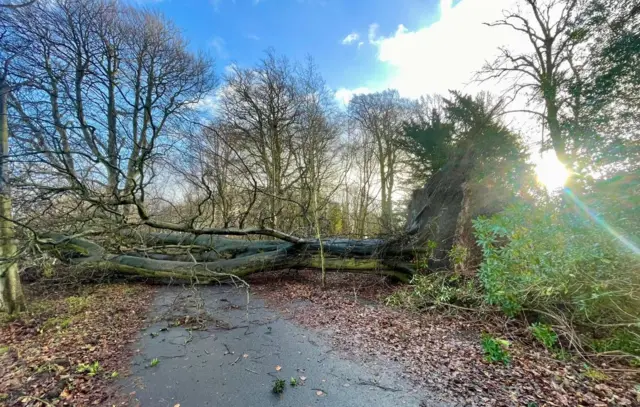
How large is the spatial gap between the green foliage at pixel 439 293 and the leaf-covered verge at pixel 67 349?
15.7 feet

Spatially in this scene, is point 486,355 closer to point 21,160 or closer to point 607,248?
point 607,248

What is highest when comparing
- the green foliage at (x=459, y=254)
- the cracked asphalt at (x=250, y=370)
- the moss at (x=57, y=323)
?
the green foliage at (x=459, y=254)

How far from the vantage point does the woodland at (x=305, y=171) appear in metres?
3.70

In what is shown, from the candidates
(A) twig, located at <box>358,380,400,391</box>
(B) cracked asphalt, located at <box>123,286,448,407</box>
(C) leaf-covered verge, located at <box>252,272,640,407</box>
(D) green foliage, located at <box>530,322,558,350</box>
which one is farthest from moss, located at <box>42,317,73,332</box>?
(D) green foliage, located at <box>530,322,558,350</box>

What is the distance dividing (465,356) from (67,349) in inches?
211

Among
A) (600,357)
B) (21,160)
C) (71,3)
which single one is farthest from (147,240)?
(600,357)

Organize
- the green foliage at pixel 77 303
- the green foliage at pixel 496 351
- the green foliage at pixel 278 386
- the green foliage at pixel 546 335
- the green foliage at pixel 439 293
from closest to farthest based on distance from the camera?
1. the green foliage at pixel 278 386
2. the green foliage at pixel 496 351
3. the green foliage at pixel 546 335
4. the green foliage at pixel 439 293
5. the green foliage at pixel 77 303

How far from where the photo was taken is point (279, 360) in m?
3.46

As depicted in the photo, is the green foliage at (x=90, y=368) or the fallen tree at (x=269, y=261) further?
the fallen tree at (x=269, y=261)

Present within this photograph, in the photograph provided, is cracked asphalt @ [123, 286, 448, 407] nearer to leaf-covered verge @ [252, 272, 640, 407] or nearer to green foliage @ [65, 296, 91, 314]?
leaf-covered verge @ [252, 272, 640, 407]

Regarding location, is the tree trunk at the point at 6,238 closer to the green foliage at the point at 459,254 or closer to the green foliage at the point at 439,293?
the green foliage at the point at 439,293

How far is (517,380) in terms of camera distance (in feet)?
9.13

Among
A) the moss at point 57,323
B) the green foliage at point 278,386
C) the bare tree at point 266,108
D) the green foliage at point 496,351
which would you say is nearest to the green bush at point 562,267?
the green foliage at point 496,351

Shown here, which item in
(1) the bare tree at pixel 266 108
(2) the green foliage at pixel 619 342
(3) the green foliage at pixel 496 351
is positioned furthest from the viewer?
(1) the bare tree at pixel 266 108
